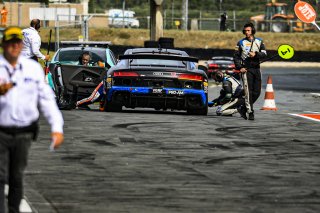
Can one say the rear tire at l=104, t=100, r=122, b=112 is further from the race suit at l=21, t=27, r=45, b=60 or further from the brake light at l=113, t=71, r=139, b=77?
the race suit at l=21, t=27, r=45, b=60

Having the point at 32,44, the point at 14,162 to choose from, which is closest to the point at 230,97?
the point at 32,44

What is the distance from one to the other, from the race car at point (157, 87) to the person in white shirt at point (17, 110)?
11.2m

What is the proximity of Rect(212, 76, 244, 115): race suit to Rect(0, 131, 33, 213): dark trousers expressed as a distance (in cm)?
1207

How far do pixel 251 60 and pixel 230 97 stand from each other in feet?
4.13

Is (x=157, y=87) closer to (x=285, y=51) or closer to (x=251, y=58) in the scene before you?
(x=251, y=58)

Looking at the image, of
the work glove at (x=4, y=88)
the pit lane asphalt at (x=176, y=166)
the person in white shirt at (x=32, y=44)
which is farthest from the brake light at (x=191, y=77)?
the work glove at (x=4, y=88)

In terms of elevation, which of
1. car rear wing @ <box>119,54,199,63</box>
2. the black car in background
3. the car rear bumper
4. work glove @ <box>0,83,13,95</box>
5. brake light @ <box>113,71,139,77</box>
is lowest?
the black car in background

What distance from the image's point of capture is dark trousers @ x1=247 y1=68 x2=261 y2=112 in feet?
62.5

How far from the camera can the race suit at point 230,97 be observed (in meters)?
19.7

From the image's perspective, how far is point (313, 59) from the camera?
63625 mm

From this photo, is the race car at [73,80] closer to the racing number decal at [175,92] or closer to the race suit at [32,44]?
the race suit at [32,44]

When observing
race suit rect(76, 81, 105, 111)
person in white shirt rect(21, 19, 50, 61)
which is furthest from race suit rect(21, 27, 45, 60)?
race suit rect(76, 81, 105, 111)

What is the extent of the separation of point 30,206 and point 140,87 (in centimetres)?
1014

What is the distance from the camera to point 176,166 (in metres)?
11.9
